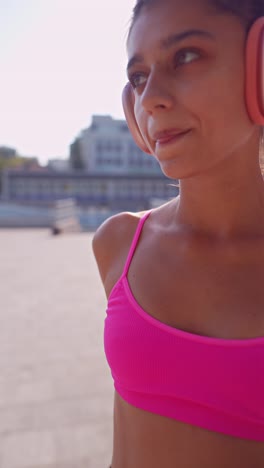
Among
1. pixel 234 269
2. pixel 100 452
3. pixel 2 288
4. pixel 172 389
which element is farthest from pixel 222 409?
pixel 2 288

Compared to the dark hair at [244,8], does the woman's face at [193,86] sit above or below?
below

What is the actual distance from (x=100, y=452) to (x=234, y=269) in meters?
2.03

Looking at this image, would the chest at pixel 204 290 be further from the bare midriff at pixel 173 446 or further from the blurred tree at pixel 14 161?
the blurred tree at pixel 14 161

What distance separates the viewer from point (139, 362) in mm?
965

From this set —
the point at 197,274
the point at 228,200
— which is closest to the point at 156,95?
the point at 228,200

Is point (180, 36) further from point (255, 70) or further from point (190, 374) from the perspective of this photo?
point (190, 374)

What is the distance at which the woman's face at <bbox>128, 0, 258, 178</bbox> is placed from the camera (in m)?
0.89

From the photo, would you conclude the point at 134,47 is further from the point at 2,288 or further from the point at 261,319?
the point at 2,288

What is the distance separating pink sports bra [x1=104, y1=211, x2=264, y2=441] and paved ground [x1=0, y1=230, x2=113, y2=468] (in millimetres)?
1776

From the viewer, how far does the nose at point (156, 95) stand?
90 centimetres

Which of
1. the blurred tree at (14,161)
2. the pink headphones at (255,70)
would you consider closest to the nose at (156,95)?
the pink headphones at (255,70)

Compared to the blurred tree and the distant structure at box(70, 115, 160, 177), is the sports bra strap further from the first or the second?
the distant structure at box(70, 115, 160, 177)

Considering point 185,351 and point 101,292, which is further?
point 101,292

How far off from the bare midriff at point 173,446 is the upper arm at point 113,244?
32 cm
